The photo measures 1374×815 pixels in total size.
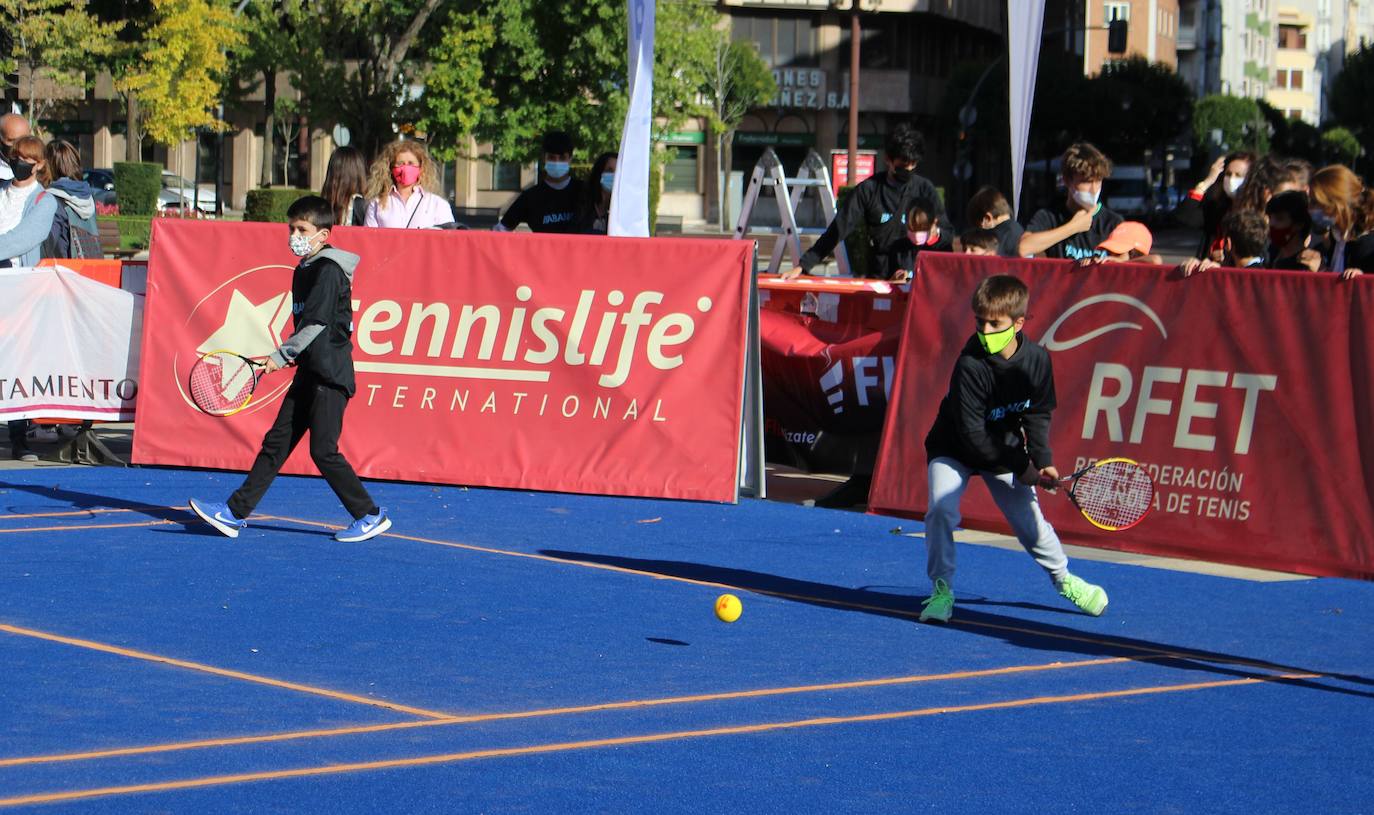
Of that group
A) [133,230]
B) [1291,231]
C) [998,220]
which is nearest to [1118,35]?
[133,230]

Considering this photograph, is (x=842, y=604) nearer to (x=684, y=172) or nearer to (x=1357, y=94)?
(x=684, y=172)

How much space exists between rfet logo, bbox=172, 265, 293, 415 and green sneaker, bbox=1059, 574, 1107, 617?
582cm

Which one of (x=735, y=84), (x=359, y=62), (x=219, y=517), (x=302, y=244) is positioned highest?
(x=735, y=84)

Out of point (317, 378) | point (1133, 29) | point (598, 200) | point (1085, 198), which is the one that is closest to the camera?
point (317, 378)

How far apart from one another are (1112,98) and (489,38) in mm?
40712

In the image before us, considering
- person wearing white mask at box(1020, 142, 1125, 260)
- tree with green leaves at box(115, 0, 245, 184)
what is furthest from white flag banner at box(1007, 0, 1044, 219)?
tree with green leaves at box(115, 0, 245, 184)

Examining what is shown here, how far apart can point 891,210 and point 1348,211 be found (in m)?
3.66

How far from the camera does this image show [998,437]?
768 cm

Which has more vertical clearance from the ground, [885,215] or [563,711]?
[885,215]

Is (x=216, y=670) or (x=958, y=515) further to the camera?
(x=958, y=515)

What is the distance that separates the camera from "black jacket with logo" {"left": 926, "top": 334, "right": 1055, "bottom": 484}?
752 cm

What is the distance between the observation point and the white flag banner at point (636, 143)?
12312 mm

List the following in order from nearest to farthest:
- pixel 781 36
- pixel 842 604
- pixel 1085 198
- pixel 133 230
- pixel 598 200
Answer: pixel 842 604 → pixel 1085 198 → pixel 598 200 → pixel 133 230 → pixel 781 36

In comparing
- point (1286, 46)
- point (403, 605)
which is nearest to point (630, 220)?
point (403, 605)
